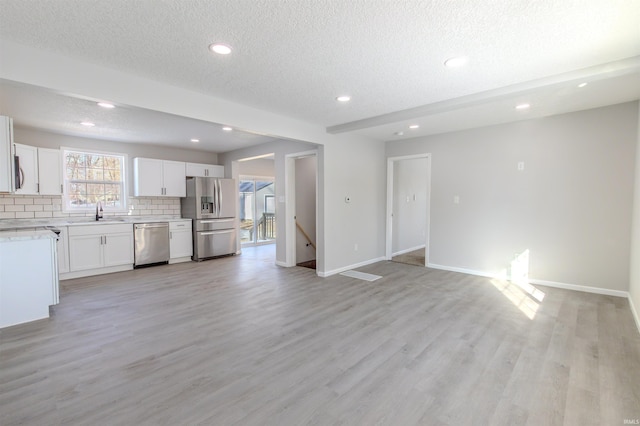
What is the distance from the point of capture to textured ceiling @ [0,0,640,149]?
1.82 meters

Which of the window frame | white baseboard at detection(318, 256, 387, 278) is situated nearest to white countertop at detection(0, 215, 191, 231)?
the window frame

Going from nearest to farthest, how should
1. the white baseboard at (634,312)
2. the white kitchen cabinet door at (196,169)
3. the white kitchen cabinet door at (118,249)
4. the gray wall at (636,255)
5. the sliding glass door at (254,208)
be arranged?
1. the white baseboard at (634,312)
2. the gray wall at (636,255)
3. the white kitchen cabinet door at (118,249)
4. the white kitchen cabinet door at (196,169)
5. the sliding glass door at (254,208)

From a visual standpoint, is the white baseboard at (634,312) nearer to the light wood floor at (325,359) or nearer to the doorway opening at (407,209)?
the light wood floor at (325,359)

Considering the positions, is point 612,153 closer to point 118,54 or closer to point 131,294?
point 118,54

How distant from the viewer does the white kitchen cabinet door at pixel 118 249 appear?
5.13 metres

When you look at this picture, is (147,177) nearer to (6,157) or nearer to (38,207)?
(38,207)

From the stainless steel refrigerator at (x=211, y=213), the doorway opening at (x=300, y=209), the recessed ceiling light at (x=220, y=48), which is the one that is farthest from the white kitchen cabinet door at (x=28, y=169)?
the recessed ceiling light at (x=220, y=48)

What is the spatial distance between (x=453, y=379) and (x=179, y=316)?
2.80m

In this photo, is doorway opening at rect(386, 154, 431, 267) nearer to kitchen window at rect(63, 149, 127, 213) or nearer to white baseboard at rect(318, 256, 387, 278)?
white baseboard at rect(318, 256, 387, 278)

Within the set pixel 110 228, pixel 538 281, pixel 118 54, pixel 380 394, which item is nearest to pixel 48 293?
pixel 110 228

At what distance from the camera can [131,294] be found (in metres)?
4.02

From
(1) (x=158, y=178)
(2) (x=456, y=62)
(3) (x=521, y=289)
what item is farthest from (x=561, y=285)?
(1) (x=158, y=178)

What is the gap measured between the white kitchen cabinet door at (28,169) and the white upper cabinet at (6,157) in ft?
7.08

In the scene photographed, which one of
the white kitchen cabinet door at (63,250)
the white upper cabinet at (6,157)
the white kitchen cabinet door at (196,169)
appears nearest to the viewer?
the white upper cabinet at (6,157)
